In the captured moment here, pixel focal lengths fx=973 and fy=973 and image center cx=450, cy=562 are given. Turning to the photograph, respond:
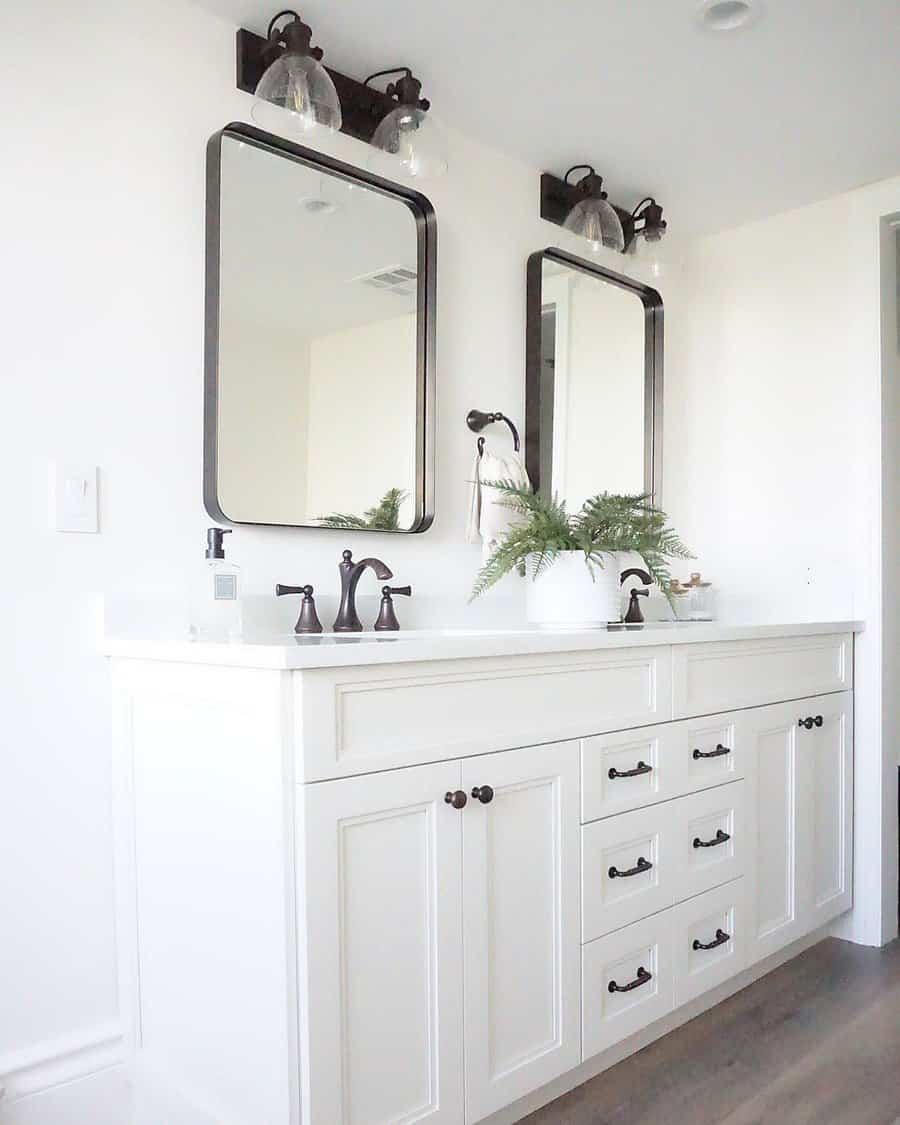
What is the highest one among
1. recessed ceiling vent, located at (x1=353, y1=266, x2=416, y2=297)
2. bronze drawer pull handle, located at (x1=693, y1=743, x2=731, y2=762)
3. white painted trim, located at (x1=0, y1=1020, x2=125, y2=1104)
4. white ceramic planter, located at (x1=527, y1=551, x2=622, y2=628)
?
recessed ceiling vent, located at (x1=353, y1=266, x2=416, y2=297)

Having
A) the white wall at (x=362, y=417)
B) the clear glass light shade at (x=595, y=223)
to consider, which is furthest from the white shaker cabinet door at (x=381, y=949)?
the clear glass light shade at (x=595, y=223)

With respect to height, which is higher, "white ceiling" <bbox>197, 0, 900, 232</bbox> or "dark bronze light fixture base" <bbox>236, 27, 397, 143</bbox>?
"white ceiling" <bbox>197, 0, 900, 232</bbox>

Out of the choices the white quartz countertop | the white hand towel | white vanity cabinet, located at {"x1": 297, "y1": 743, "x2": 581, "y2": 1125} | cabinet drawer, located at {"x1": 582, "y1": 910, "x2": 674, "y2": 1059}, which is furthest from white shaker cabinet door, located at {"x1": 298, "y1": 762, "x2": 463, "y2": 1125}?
the white hand towel

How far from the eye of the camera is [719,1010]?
2.21 metres

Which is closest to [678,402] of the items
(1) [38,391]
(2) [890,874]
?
(2) [890,874]

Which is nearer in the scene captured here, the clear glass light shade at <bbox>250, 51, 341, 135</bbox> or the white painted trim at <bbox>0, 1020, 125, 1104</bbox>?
the white painted trim at <bbox>0, 1020, 125, 1104</bbox>

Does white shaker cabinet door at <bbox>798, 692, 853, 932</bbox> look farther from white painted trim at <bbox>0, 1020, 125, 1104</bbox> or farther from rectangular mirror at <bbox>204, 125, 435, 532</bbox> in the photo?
white painted trim at <bbox>0, 1020, 125, 1104</bbox>

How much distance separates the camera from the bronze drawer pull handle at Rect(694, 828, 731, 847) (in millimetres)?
2076

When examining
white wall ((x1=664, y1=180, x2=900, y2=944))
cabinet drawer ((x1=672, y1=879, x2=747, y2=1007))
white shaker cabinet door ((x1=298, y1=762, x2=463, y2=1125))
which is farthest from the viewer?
white wall ((x1=664, y1=180, x2=900, y2=944))

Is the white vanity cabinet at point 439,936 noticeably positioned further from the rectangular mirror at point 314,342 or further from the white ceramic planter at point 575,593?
the rectangular mirror at point 314,342

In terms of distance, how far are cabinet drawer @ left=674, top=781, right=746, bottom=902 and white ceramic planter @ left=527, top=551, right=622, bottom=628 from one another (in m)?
0.45

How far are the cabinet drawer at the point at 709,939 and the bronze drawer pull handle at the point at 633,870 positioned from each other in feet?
0.51

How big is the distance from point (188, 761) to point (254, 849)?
0.22 meters

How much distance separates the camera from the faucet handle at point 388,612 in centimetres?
207
